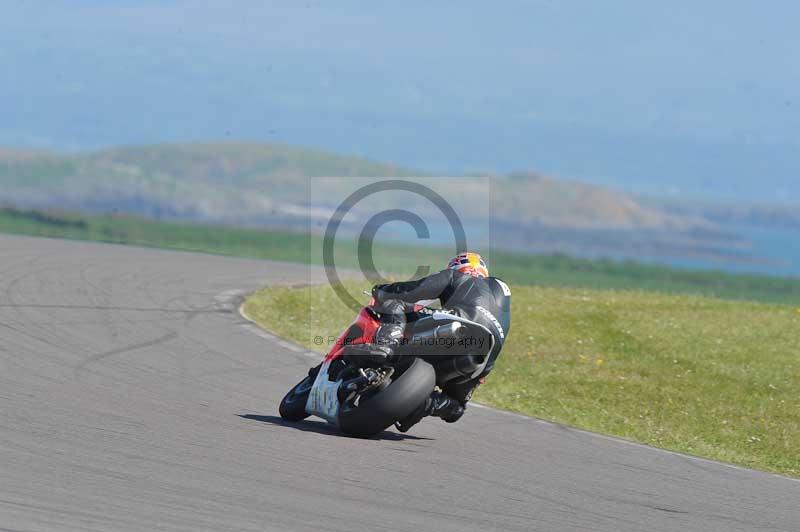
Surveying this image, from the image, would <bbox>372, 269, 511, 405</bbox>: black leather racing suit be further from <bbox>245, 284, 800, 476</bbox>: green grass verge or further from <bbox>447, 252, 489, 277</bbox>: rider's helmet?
<bbox>245, 284, 800, 476</bbox>: green grass verge

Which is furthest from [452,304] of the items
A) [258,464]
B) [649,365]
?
[649,365]

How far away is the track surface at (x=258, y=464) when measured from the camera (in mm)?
7379

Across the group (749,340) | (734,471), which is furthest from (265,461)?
(749,340)

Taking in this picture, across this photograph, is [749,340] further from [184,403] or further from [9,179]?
[9,179]

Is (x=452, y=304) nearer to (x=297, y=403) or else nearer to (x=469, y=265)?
(x=469, y=265)

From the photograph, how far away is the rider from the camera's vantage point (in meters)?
10.1

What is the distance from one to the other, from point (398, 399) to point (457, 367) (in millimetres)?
585

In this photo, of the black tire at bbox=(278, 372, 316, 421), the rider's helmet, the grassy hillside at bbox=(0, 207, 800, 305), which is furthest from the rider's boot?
the grassy hillside at bbox=(0, 207, 800, 305)

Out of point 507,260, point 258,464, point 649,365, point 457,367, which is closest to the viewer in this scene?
point 258,464

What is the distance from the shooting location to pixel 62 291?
18.5m

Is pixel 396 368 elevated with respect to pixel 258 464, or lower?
elevated

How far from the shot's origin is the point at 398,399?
974 centimetres

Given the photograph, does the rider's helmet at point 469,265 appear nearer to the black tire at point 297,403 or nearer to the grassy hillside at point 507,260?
the black tire at point 297,403

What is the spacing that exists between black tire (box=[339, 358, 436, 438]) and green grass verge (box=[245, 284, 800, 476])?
3.69 m
